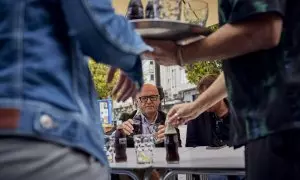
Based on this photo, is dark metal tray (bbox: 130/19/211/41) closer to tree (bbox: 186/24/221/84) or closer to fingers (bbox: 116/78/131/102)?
fingers (bbox: 116/78/131/102)

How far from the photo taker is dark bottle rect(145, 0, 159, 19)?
1512 millimetres

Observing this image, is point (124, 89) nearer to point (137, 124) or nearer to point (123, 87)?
point (123, 87)

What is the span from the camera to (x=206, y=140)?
379 centimetres

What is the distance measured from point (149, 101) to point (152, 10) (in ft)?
8.99

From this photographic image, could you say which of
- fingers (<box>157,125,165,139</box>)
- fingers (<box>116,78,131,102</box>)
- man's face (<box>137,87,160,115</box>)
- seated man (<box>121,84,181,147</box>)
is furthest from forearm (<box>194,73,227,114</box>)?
man's face (<box>137,87,160,115</box>)

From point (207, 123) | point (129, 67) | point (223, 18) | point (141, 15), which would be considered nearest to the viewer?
point (129, 67)

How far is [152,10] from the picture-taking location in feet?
5.09

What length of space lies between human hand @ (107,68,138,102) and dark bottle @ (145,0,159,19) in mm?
490

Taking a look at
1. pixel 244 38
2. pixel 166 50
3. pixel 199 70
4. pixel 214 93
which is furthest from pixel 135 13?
pixel 199 70

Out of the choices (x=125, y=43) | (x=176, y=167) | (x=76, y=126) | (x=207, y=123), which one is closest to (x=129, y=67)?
(x=125, y=43)

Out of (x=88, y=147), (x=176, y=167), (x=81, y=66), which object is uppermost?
(x=81, y=66)

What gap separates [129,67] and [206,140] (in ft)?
9.66

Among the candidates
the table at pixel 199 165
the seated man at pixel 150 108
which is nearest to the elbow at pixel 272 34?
the table at pixel 199 165

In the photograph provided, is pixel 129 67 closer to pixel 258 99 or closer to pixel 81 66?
pixel 81 66
